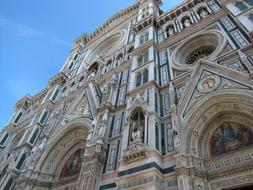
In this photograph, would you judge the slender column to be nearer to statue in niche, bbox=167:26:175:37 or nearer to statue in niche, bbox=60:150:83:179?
statue in niche, bbox=60:150:83:179

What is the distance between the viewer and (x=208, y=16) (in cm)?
1312

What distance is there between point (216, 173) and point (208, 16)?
367 inches

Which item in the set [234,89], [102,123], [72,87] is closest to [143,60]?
[102,123]

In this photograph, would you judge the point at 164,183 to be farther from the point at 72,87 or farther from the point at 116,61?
the point at 72,87

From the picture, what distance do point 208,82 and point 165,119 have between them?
2261 millimetres

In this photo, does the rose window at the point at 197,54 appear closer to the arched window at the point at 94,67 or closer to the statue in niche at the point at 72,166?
the statue in niche at the point at 72,166

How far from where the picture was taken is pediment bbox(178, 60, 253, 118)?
26.9 feet

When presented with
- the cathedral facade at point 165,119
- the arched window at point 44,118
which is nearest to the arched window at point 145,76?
the cathedral facade at point 165,119

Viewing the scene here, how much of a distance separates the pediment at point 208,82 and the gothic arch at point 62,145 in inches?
238

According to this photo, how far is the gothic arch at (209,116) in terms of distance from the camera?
776 cm

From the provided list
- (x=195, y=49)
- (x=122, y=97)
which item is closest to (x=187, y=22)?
(x=195, y=49)

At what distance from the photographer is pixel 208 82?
916 cm

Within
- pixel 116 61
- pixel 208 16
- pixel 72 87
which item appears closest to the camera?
pixel 208 16

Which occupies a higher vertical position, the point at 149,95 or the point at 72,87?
the point at 72,87
